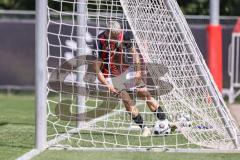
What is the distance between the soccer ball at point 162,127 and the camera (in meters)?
9.07

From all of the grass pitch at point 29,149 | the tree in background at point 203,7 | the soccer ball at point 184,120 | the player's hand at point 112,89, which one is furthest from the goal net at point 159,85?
the tree in background at point 203,7

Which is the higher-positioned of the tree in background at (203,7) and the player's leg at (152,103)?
the tree in background at (203,7)

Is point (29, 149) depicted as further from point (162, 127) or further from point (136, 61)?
point (136, 61)

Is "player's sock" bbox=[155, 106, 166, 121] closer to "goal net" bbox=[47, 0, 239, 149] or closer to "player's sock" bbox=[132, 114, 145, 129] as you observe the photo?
"goal net" bbox=[47, 0, 239, 149]

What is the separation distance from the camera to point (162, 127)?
30.0 ft

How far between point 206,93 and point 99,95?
2.71 m

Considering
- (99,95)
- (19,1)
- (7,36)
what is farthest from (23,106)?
(19,1)

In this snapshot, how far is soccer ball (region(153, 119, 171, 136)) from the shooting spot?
9070mm

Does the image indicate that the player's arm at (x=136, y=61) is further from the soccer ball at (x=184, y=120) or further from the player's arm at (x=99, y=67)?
the soccer ball at (x=184, y=120)

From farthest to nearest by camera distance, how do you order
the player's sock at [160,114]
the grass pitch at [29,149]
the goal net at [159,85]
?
the player's sock at [160,114], the goal net at [159,85], the grass pitch at [29,149]

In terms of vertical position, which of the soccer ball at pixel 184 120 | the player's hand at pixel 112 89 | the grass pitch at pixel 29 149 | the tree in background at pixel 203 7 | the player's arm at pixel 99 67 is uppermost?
the tree in background at pixel 203 7

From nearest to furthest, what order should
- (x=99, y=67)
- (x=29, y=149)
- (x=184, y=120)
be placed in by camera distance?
1. (x=29, y=149)
2. (x=184, y=120)
3. (x=99, y=67)

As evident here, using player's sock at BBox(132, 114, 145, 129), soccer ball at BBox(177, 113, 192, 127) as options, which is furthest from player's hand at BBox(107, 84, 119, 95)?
soccer ball at BBox(177, 113, 192, 127)

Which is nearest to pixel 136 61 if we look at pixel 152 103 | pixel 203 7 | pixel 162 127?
pixel 152 103
